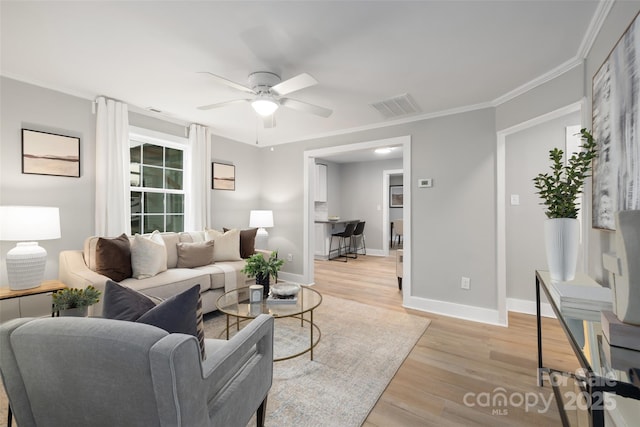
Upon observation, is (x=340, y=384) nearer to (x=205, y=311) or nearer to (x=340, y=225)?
(x=205, y=311)

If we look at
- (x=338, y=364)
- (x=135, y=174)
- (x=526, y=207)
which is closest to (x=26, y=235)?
(x=135, y=174)

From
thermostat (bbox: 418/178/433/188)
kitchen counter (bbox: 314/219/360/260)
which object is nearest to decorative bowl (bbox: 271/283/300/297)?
thermostat (bbox: 418/178/433/188)

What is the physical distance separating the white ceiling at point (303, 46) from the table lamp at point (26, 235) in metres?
1.25

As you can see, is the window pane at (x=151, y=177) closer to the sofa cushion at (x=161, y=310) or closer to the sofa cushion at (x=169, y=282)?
the sofa cushion at (x=169, y=282)

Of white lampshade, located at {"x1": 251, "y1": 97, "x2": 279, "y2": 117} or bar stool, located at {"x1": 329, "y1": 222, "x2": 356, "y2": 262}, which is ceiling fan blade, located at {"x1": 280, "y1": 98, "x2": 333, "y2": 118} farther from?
bar stool, located at {"x1": 329, "y1": 222, "x2": 356, "y2": 262}

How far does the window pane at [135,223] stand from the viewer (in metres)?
3.47

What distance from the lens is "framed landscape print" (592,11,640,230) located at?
1236 mm

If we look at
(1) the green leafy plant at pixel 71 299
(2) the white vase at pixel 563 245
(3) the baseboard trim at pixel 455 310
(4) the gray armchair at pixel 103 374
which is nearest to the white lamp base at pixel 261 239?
(3) the baseboard trim at pixel 455 310

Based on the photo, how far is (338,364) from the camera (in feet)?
7.22

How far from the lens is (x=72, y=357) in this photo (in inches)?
33.9

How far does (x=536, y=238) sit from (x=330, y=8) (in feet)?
10.7

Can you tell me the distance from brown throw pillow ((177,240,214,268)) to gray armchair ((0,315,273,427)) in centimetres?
226

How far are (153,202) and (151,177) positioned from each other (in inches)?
13.2

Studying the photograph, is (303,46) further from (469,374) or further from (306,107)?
(469,374)
